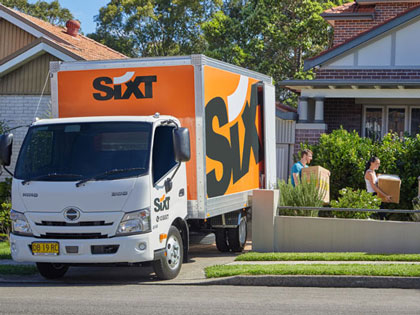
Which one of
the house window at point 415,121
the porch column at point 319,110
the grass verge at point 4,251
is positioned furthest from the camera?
the house window at point 415,121

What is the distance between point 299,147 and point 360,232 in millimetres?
6171

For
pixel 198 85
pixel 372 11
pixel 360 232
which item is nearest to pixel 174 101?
pixel 198 85

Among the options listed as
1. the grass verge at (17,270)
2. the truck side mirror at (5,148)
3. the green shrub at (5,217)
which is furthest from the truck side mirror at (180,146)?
the green shrub at (5,217)

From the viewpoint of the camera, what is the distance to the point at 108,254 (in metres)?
9.69

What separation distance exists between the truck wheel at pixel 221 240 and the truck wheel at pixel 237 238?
0.09 meters

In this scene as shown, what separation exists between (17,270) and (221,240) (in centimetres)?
361

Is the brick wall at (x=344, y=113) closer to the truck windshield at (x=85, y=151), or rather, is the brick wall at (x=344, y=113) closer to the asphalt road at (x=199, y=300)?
the truck windshield at (x=85, y=151)

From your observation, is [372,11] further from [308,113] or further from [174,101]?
[174,101]

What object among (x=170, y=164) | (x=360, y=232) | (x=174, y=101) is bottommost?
(x=360, y=232)

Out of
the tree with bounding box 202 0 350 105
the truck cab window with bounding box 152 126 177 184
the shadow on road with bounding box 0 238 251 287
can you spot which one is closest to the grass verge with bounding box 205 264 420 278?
the shadow on road with bounding box 0 238 251 287

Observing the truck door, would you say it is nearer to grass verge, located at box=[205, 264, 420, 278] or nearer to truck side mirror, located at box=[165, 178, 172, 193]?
truck side mirror, located at box=[165, 178, 172, 193]

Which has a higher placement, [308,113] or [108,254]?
[308,113]

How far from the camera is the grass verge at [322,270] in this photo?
390 inches

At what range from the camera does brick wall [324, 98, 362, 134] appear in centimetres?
2048
